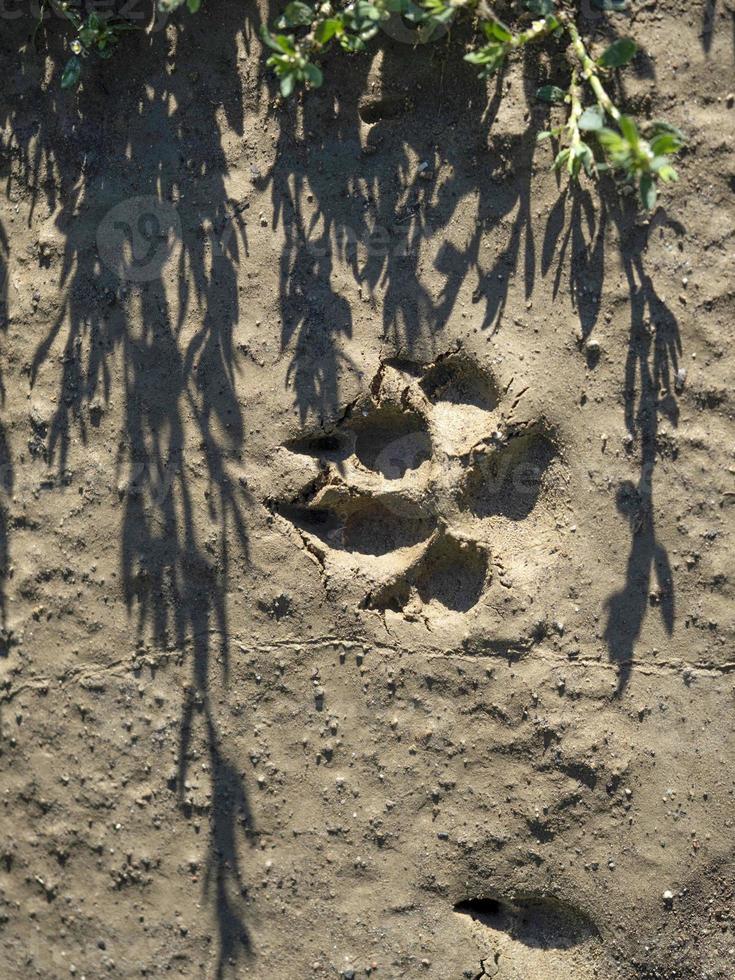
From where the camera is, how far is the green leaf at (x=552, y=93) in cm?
287

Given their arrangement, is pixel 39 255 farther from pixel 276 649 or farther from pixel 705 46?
Answer: pixel 705 46

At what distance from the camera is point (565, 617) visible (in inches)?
114

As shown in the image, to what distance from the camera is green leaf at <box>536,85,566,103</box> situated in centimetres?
287

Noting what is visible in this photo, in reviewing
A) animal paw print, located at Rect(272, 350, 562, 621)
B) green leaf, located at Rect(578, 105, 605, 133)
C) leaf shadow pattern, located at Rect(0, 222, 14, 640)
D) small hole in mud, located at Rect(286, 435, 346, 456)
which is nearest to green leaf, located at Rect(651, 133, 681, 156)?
green leaf, located at Rect(578, 105, 605, 133)

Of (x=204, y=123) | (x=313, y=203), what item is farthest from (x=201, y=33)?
(x=313, y=203)

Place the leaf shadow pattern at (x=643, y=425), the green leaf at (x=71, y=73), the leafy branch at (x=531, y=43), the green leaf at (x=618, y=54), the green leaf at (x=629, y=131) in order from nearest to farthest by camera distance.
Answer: the green leaf at (x=629, y=131) → the leafy branch at (x=531, y=43) → the green leaf at (x=618, y=54) → the leaf shadow pattern at (x=643, y=425) → the green leaf at (x=71, y=73)

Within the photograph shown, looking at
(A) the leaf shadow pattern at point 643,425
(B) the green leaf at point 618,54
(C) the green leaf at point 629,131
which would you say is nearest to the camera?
(C) the green leaf at point 629,131

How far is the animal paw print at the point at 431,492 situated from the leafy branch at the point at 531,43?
70 centimetres

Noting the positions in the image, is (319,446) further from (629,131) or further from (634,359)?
(629,131)

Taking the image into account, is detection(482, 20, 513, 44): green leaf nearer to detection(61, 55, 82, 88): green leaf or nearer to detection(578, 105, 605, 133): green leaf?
detection(578, 105, 605, 133): green leaf

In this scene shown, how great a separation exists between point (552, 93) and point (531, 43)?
205 mm

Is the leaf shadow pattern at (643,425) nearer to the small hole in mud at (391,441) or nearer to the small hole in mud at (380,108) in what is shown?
the small hole in mud at (391,441)

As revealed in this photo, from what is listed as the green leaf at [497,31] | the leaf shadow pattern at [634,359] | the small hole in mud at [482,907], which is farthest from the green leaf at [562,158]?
the small hole in mud at [482,907]

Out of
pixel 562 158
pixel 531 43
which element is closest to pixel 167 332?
pixel 562 158
